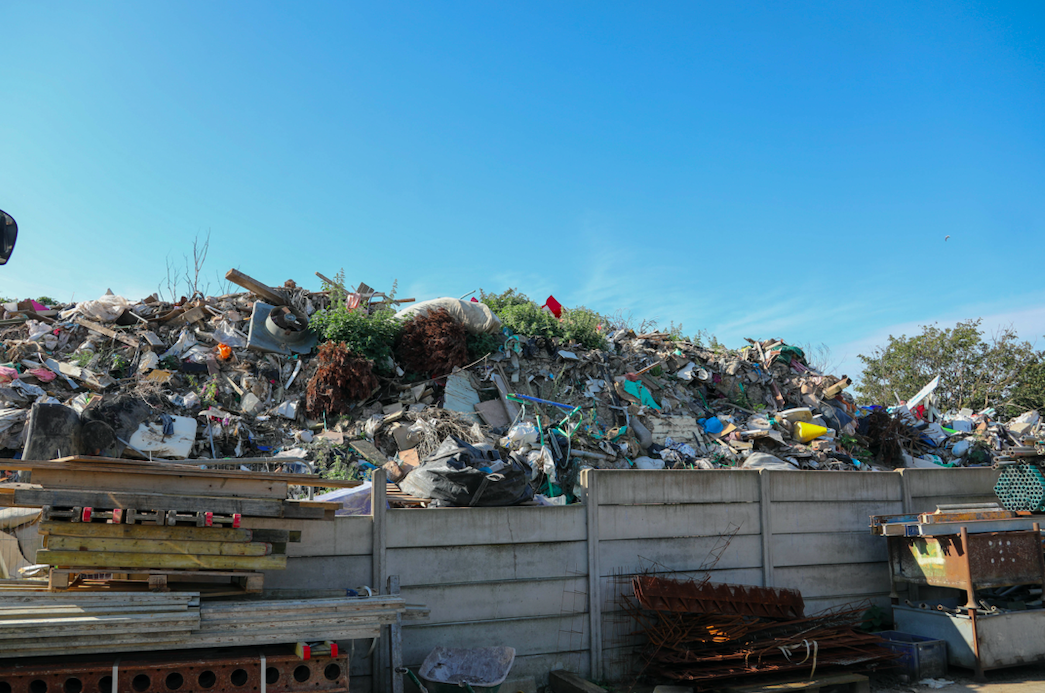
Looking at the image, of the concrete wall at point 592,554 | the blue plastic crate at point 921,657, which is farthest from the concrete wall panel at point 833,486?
the blue plastic crate at point 921,657

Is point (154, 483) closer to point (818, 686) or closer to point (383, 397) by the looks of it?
point (818, 686)

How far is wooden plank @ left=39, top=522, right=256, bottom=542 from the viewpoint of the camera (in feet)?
13.1

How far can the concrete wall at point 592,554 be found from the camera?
5305 millimetres

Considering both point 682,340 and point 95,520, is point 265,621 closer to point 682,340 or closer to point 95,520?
point 95,520

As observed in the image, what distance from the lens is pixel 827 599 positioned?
22.8 feet

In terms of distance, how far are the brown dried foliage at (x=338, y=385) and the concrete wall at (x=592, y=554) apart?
5.12 meters

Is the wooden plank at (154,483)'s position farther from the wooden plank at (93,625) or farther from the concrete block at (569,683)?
the concrete block at (569,683)

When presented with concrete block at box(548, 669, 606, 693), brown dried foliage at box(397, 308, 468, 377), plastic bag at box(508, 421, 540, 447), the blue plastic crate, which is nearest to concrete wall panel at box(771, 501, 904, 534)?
the blue plastic crate

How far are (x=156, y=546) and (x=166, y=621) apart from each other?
563 mm

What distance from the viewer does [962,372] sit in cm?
2522

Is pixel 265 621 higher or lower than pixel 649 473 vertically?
lower

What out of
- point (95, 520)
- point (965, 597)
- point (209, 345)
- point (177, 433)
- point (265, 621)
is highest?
point (209, 345)

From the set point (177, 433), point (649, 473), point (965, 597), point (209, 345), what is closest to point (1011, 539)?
point (965, 597)

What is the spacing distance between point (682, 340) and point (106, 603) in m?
14.2
